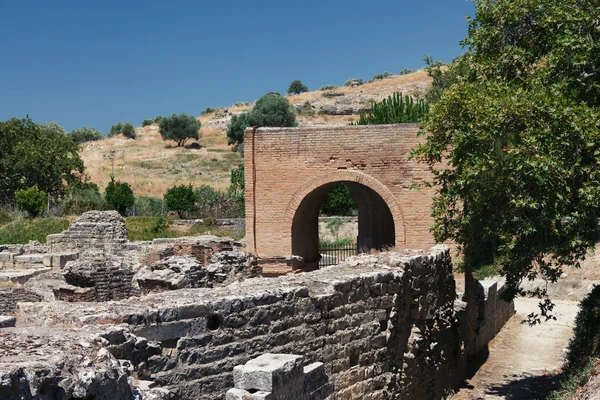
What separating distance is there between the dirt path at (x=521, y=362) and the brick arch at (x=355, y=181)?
Answer: 341 cm

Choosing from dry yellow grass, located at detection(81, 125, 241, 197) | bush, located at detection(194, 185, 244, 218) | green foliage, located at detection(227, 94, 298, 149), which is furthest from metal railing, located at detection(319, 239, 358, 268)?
green foliage, located at detection(227, 94, 298, 149)

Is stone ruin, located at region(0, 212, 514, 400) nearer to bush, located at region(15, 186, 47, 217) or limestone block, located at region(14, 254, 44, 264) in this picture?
limestone block, located at region(14, 254, 44, 264)

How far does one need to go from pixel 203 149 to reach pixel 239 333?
194 ft

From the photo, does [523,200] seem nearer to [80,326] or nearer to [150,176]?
[80,326]

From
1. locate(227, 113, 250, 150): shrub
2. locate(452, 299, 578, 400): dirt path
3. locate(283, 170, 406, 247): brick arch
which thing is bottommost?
locate(452, 299, 578, 400): dirt path

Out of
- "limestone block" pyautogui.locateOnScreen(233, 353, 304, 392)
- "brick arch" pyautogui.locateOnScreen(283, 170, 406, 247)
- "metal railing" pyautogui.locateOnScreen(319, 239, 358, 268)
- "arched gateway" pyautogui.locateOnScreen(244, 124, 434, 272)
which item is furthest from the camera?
"metal railing" pyautogui.locateOnScreen(319, 239, 358, 268)

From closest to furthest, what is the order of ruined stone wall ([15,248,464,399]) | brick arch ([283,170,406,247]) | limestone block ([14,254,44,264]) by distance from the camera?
ruined stone wall ([15,248,464,399]), brick arch ([283,170,406,247]), limestone block ([14,254,44,264])

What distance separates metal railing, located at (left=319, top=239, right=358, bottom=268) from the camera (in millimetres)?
22547

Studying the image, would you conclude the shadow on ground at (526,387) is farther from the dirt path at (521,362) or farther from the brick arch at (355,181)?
the brick arch at (355,181)

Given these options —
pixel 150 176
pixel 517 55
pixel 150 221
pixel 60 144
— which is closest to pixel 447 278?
pixel 517 55

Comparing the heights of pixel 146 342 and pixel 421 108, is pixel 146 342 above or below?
below

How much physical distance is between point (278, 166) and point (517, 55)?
776cm

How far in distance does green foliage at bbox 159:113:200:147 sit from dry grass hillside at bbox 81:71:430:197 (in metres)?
1.00

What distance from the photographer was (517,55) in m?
11.0
